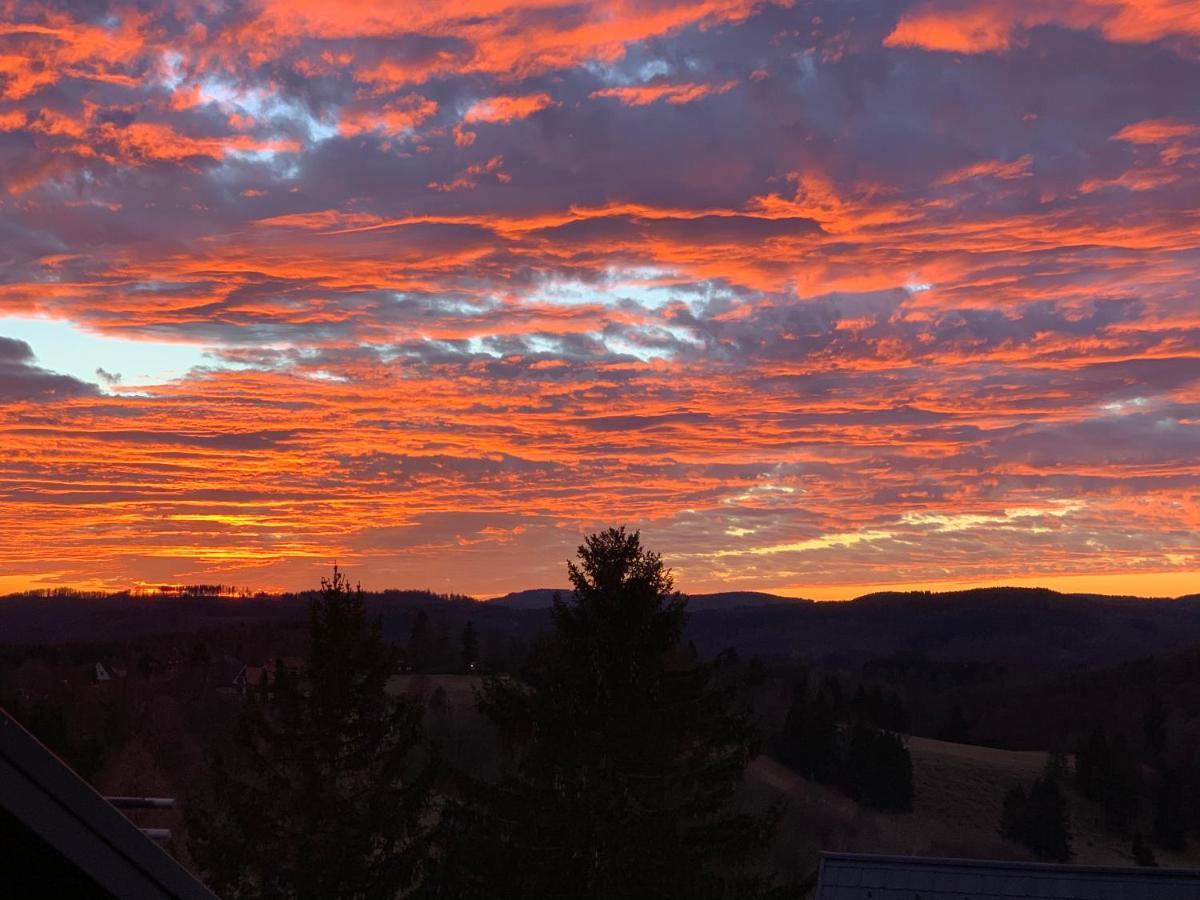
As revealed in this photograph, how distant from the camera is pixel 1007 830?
78250 millimetres

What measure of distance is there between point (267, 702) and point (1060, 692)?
11003 cm

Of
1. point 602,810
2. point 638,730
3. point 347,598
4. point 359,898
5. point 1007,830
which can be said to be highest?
point 347,598

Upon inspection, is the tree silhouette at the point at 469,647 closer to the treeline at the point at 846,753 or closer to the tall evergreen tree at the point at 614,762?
the treeline at the point at 846,753

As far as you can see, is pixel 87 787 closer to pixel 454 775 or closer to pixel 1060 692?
pixel 454 775

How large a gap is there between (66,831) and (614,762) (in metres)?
22.5

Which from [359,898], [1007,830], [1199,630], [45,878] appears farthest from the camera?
[1199,630]

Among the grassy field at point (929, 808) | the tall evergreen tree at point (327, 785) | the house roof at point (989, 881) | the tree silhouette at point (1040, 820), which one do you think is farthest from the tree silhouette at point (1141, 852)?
the house roof at point (989, 881)

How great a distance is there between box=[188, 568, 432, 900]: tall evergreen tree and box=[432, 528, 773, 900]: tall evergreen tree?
1.88 metres

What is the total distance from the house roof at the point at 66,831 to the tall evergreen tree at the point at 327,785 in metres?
21.5

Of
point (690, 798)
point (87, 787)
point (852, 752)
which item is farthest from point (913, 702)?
point (87, 787)

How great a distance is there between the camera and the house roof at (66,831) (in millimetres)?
1582

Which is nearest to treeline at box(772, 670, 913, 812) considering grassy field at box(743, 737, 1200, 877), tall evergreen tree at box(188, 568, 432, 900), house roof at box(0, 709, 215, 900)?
grassy field at box(743, 737, 1200, 877)

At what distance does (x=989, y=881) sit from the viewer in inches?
498

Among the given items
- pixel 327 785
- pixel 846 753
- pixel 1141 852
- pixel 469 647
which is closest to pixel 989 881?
pixel 327 785
